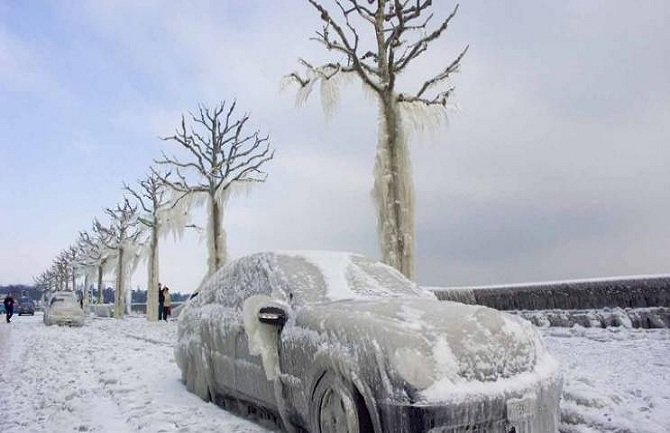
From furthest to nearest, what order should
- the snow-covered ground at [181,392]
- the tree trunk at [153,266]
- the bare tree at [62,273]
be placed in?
the bare tree at [62,273] → the tree trunk at [153,266] → the snow-covered ground at [181,392]

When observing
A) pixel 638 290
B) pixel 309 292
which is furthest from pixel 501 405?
pixel 638 290

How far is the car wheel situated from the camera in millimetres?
3453

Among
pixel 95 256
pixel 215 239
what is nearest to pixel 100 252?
pixel 95 256

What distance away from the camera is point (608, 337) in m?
9.66

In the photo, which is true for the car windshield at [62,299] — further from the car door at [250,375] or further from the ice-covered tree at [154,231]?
the car door at [250,375]

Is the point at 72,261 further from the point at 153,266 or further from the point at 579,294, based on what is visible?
the point at 579,294

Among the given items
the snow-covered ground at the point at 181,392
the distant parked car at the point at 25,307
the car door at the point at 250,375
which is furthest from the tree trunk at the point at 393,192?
the distant parked car at the point at 25,307

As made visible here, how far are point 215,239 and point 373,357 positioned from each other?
765 inches

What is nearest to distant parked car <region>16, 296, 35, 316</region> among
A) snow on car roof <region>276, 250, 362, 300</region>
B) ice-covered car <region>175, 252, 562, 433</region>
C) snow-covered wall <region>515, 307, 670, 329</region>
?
snow-covered wall <region>515, 307, 670, 329</region>

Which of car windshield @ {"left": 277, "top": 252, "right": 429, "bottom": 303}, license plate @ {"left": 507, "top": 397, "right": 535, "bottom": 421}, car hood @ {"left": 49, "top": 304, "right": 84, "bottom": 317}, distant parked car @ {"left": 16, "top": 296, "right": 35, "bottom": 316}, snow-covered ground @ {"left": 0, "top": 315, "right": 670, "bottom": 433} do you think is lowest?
snow-covered ground @ {"left": 0, "top": 315, "right": 670, "bottom": 433}

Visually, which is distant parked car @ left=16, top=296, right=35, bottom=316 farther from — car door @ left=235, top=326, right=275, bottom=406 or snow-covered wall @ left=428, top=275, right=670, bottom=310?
car door @ left=235, top=326, right=275, bottom=406

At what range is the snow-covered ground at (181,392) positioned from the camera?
5090mm

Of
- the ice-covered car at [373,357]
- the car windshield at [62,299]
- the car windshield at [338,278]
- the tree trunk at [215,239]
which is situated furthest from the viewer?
the car windshield at [62,299]

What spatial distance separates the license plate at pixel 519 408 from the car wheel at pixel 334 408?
92 cm
